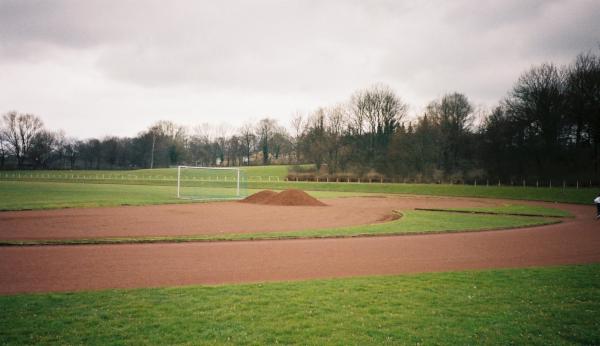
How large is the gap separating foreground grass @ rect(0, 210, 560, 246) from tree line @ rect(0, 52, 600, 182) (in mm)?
35590

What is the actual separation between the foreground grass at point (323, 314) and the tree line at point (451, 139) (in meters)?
52.1

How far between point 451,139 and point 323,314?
7380cm

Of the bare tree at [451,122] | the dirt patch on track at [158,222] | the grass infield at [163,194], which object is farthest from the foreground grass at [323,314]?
the bare tree at [451,122]

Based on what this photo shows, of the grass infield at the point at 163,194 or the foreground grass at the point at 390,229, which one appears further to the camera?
the grass infield at the point at 163,194

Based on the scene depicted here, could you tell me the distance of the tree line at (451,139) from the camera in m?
56.3

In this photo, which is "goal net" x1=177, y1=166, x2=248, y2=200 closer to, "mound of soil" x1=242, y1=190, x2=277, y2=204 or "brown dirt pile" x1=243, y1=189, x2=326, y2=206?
"mound of soil" x1=242, y1=190, x2=277, y2=204

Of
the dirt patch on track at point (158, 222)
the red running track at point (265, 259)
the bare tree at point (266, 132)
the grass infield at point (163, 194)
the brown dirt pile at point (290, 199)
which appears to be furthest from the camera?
the bare tree at point (266, 132)

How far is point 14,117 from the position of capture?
402 feet

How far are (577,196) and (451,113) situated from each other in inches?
1698

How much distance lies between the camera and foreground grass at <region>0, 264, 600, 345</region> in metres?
6.14

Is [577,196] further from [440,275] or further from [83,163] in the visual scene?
[83,163]

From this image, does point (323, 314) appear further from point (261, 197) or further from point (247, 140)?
point (247, 140)

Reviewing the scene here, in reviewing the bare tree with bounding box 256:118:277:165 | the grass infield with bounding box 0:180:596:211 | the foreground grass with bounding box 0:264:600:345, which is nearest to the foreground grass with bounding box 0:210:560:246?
the foreground grass with bounding box 0:264:600:345

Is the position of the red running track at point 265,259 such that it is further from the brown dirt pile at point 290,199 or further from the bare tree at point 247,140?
the bare tree at point 247,140
